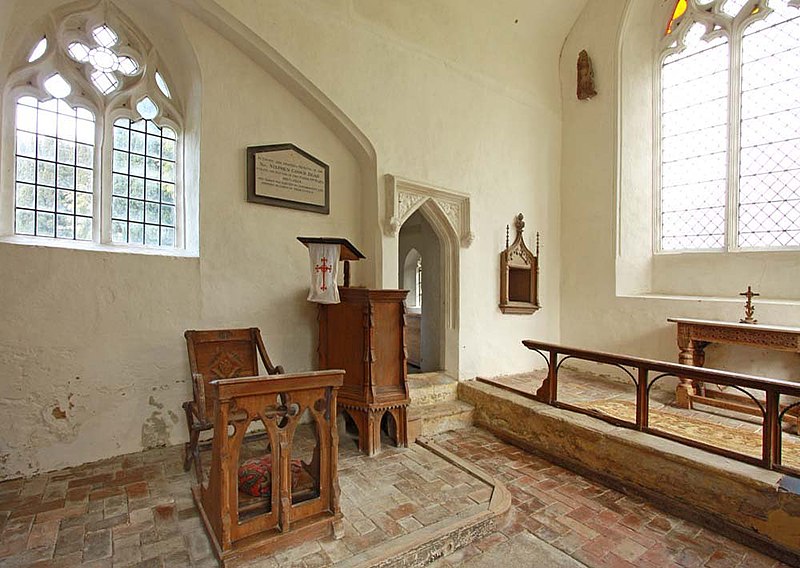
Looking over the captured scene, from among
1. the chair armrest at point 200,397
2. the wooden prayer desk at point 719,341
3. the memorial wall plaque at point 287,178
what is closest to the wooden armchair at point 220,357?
the chair armrest at point 200,397

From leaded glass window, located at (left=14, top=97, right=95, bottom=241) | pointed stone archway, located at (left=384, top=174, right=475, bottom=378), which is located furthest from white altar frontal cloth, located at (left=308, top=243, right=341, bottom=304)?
leaded glass window, located at (left=14, top=97, right=95, bottom=241)

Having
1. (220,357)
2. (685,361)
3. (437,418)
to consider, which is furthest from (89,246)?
(685,361)

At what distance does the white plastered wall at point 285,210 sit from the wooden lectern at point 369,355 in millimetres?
662

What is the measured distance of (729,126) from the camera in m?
5.07

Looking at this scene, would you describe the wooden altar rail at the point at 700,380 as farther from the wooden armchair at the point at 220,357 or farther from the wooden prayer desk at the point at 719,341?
the wooden armchair at the point at 220,357

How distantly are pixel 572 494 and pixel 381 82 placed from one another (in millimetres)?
4365

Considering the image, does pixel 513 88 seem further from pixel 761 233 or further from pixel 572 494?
pixel 572 494

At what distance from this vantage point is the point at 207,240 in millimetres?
3746

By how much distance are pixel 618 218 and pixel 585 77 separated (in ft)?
6.87

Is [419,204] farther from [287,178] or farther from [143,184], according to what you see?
[143,184]

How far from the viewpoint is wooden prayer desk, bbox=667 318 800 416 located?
3.90 meters

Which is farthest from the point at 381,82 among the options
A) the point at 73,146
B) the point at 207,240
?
the point at 73,146

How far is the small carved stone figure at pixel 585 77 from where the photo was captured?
19.3ft

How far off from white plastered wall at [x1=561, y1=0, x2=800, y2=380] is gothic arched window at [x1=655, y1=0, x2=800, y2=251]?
0.26m
